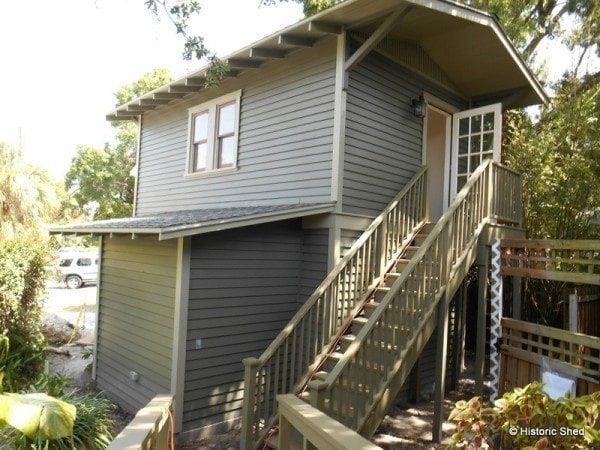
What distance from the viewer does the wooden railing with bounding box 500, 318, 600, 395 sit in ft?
15.3

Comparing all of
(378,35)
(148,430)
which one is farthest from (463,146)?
(148,430)

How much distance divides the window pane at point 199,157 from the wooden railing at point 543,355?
246 inches

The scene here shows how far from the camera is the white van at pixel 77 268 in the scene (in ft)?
74.7

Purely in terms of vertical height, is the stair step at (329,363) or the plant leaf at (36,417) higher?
the plant leaf at (36,417)

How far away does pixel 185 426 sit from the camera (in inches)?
220

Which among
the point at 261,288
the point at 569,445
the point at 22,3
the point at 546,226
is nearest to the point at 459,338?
the point at 546,226

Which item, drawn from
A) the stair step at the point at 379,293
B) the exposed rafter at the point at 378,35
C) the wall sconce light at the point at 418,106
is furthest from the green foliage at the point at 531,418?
the wall sconce light at the point at 418,106

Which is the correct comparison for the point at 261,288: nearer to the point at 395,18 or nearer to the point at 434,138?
the point at 395,18

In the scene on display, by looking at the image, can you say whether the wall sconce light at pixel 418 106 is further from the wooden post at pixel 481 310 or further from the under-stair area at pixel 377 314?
the wooden post at pixel 481 310

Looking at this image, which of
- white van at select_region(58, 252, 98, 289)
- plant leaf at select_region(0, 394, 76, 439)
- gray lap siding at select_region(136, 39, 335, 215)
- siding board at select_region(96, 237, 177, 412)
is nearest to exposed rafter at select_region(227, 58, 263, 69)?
gray lap siding at select_region(136, 39, 335, 215)

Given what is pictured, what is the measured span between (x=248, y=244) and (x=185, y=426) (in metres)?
2.49

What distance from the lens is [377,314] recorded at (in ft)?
15.3

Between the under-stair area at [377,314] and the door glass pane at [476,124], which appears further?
the door glass pane at [476,124]

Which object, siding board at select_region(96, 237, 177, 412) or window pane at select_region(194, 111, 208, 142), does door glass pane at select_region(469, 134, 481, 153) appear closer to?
window pane at select_region(194, 111, 208, 142)
